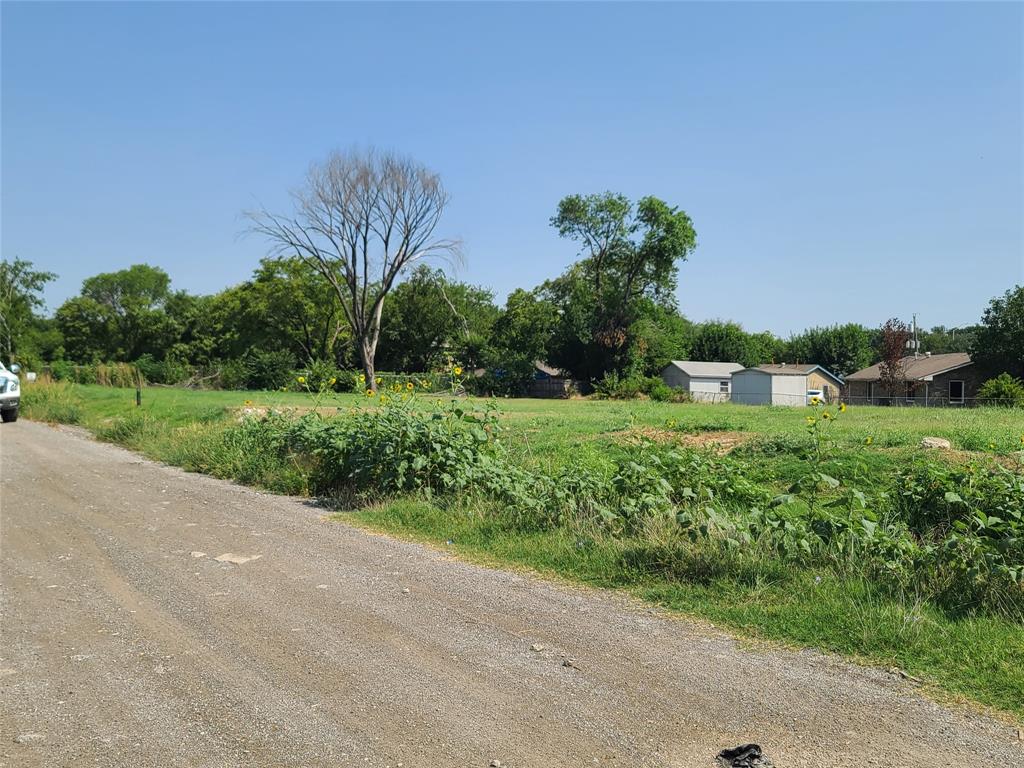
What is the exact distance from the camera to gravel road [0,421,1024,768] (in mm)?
3426

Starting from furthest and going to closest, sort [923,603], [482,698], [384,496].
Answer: [384,496], [923,603], [482,698]

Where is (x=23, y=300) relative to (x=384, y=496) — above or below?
above

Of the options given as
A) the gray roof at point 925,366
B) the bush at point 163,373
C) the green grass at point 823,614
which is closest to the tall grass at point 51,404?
the green grass at point 823,614

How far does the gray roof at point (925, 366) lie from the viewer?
60.8 meters

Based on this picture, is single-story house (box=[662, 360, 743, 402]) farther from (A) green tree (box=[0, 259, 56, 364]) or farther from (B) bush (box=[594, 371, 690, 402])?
(A) green tree (box=[0, 259, 56, 364])

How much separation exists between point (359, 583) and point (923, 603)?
3.89 m

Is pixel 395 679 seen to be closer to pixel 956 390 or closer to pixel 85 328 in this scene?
pixel 956 390

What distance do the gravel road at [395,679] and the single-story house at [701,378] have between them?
194 ft

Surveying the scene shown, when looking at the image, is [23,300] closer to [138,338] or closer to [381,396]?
[138,338]

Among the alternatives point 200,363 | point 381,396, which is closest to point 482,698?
point 381,396

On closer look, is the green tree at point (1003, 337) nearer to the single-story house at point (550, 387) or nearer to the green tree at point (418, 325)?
the single-story house at point (550, 387)

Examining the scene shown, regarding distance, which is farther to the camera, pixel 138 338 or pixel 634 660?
pixel 138 338

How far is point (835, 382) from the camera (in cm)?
7062

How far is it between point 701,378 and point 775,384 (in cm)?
632
